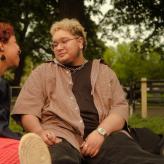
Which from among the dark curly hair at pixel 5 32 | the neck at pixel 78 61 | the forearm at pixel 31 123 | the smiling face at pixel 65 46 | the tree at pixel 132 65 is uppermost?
the dark curly hair at pixel 5 32

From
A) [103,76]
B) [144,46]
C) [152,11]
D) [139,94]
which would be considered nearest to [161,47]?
[144,46]

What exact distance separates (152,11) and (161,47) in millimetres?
5113

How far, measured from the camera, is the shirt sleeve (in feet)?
13.2

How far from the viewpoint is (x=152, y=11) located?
723 inches

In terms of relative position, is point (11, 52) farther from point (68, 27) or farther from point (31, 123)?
point (68, 27)

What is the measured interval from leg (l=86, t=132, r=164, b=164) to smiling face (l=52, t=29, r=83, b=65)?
2.58ft

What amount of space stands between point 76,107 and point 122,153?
0.62m

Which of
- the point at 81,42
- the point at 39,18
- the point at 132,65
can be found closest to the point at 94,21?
the point at 39,18

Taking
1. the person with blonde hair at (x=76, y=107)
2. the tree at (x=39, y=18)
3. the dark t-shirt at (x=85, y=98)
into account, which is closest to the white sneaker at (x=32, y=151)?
the person with blonde hair at (x=76, y=107)

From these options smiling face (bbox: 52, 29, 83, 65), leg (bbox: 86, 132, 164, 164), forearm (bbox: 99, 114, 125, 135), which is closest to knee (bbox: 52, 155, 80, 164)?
leg (bbox: 86, 132, 164, 164)

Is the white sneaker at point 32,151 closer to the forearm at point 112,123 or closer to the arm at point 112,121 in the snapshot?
the arm at point 112,121

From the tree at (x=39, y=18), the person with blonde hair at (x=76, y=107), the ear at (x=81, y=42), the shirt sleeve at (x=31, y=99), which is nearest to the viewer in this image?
the person with blonde hair at (x=76, y=107)

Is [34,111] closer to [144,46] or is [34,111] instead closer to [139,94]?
[139,94]

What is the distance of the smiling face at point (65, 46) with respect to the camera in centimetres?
425
